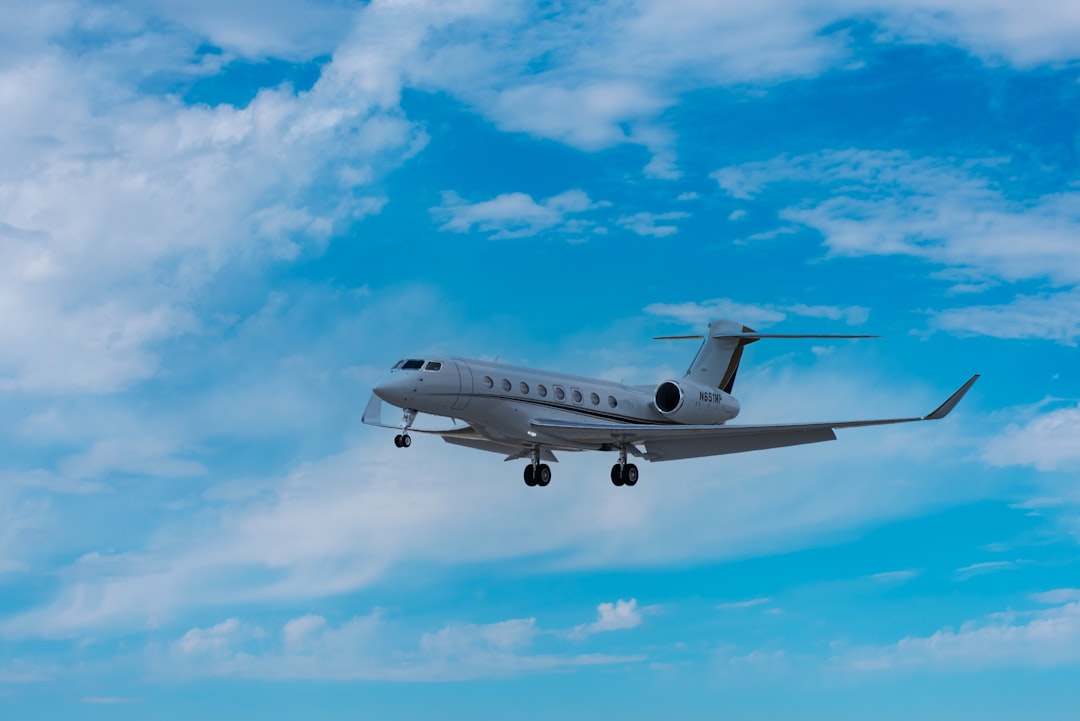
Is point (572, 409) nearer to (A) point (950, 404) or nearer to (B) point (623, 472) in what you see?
(B) point (623, 472)

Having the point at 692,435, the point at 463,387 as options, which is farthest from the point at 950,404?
the point at 463,387

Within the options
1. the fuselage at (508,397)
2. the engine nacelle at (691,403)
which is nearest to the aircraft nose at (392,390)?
the fuselage at (508,397)

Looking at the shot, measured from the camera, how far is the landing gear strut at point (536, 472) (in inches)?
1522

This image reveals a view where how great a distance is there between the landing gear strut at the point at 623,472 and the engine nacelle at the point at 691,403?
2.49 m

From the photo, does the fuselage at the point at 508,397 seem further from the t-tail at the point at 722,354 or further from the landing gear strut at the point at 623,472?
the t-tail at the point at 722,354

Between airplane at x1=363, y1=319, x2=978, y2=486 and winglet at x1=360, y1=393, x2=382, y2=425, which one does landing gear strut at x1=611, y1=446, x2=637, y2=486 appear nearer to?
airplane at x1=363, y1=319, x2=978, y2=486

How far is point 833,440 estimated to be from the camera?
119 feet

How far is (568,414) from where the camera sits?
1484 inches

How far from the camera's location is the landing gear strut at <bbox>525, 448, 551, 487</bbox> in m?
38.7

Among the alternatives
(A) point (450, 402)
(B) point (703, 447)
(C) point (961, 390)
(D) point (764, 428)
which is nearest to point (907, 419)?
(C) point (961, 390)

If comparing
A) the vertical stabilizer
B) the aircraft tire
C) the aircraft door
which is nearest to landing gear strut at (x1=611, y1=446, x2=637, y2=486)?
the aircraft tire

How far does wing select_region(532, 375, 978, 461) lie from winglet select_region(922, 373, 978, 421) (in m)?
2.02

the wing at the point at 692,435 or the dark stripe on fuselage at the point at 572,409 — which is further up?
the dark stripe on fuselage at the point at 572,409

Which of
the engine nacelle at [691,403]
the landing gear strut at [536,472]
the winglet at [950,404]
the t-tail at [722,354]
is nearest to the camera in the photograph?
the winglet at [950,404]
